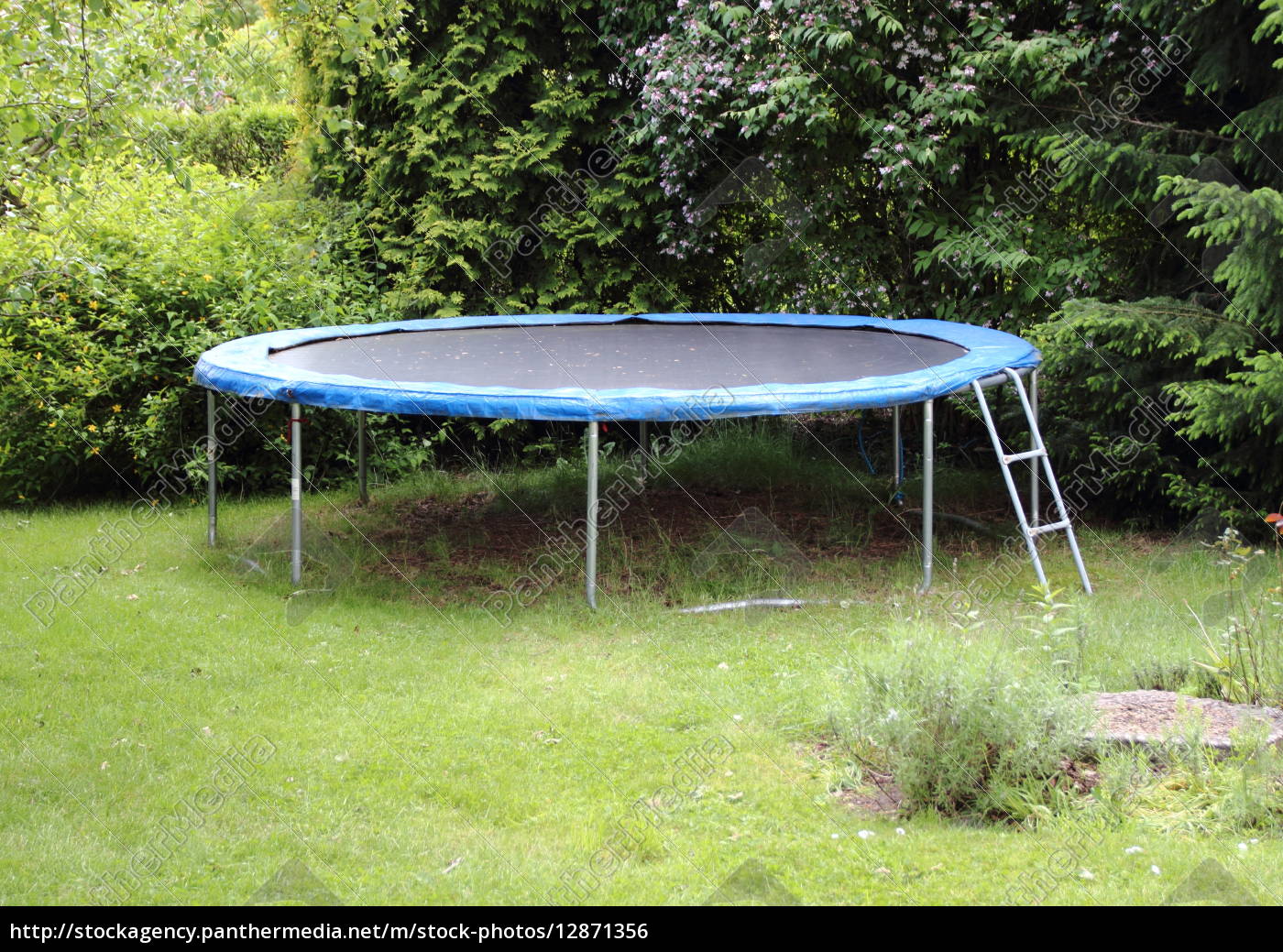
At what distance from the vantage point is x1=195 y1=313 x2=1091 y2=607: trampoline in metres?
4.23

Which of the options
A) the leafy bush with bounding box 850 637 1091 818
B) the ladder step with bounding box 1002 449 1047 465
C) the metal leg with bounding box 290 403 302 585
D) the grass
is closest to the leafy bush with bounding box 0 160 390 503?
the grass

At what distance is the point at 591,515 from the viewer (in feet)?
13.7

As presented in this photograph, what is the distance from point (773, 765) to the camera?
307 cm

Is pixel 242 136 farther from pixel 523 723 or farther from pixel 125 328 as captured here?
pixel 523 723

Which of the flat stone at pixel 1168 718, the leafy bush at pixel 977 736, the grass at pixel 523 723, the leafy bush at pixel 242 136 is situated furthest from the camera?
the leafy bush at pixel 242 136

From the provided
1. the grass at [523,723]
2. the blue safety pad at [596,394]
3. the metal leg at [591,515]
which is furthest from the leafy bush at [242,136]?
the metal leg at [591,515]

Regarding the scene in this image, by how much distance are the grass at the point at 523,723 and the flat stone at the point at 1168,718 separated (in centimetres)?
10

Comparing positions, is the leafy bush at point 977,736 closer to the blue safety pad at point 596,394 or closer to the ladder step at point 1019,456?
the blue safety pad at point 596,394

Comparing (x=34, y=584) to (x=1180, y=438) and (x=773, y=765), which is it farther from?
(x=1180, y=438)

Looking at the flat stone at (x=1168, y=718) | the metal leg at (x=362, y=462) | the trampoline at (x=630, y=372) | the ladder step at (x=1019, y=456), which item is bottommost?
the metal leg at (x=362, y=462)

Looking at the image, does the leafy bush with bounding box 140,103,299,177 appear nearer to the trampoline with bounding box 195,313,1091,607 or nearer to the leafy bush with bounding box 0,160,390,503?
the leafy bush with bounding box 0,160,390,503

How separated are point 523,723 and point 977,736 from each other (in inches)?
46.4

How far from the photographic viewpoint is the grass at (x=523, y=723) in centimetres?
252
